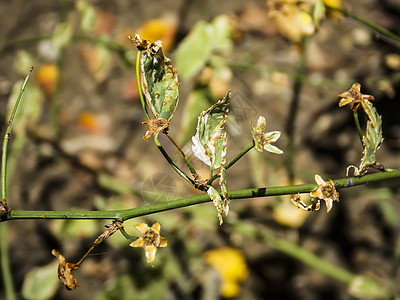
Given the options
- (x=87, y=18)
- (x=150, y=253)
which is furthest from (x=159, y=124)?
(x=87, y=18)

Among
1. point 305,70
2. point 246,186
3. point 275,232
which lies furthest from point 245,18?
point 275,232

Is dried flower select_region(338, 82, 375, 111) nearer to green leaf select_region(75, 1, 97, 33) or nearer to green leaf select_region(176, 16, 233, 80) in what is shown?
green leaf select_region(176, 16, 233, 80)

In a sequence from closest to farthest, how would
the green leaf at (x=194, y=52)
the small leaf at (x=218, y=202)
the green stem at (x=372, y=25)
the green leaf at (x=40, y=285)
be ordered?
the small leaf at (x=218, y=202) < the green stem at (x=372, y=25) < the green leaf at (x=194, y=52) < the green leaf at (x=40, y=285)

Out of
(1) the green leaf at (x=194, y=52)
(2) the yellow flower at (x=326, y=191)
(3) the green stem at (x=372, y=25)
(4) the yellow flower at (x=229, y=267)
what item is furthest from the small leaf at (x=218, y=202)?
(4) the yellow flower at (x=229, y=267)

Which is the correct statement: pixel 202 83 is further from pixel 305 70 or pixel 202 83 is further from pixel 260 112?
pixel 305 70

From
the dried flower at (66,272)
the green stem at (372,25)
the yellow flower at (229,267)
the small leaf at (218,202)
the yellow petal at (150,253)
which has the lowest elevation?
the dried flower at (66,272)

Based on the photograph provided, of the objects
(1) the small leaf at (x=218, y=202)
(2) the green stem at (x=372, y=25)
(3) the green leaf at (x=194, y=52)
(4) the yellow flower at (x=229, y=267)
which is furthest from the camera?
(4) the yellow flower at (x=229, y=267)

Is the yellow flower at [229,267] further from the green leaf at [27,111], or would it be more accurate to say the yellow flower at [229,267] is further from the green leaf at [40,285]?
the green leaf at [27,111]

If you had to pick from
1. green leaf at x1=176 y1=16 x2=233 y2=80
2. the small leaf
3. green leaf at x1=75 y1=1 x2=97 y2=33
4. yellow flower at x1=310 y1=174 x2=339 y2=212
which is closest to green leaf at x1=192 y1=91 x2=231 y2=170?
the small leaf
